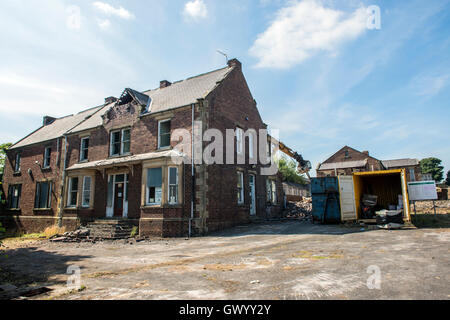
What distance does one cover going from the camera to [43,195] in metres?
21.8

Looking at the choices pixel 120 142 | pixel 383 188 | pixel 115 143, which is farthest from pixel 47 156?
pixel 383 188

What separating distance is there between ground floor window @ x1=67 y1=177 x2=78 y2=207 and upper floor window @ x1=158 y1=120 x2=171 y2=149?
7.95 m

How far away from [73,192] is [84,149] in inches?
127

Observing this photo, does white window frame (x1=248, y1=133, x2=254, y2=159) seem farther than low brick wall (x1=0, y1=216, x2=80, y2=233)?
Yes

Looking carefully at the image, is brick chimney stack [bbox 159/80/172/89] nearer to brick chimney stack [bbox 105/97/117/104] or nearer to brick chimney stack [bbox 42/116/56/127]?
brick chimney stack [bbox 105/97/117/104]

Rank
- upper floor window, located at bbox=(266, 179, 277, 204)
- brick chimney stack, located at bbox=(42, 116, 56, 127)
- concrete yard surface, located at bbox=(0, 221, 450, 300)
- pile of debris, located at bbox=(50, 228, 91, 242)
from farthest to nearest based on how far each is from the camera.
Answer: brick chimney stack, located at bbox=(42, 116, 56, 127)
upper floor window, located at bbox=(266, 179, 277, 204)
pile of debris, located at bbox=(50, 228, 91, 242)
concrete yard surface, located at bbox=(0, 221, 450, 300)

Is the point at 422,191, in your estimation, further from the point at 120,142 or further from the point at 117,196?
the point at 120,142

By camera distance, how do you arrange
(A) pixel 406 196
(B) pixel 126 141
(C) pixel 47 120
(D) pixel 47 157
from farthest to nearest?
(C) pixel 47 120 < (D) pixel 47 157 < (B) pixel 126 141 < (A) pixel 406 196

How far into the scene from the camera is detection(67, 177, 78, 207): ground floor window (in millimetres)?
19391

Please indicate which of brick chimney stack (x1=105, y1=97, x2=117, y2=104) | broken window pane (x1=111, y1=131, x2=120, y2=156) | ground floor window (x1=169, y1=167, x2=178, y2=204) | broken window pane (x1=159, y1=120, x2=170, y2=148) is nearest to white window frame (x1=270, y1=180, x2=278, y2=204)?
broken window pane (x1=159, y1=120, x2=170, y2=148)

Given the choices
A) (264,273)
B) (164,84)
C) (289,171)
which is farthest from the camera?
(289,171)

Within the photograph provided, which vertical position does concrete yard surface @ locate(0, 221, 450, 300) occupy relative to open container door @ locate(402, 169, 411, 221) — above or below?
below

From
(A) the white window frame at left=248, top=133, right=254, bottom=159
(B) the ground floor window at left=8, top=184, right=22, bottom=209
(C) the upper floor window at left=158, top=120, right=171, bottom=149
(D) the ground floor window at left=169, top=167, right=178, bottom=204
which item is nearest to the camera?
(D) the ground floor window at left=169, top=167, right=178, bottom=204
